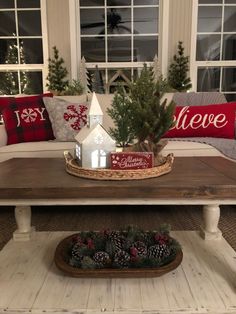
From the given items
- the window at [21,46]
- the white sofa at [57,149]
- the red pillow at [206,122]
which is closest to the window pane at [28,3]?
the window at [21,46]

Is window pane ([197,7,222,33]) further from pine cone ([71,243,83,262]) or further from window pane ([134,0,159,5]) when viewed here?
pine cone ([71,243,83,262])

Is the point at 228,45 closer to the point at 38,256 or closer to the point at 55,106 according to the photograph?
the point at 55,106

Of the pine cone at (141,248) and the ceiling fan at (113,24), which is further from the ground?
the ceiling fan at (113,24)

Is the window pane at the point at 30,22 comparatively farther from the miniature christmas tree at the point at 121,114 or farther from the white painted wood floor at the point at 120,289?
the white painted wood floor at the point at 120,289

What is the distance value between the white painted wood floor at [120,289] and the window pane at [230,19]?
4.02 metres

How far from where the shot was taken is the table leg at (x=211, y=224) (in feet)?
4.56

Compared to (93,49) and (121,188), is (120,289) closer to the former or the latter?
(121,188)

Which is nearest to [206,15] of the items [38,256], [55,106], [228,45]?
[228,45]

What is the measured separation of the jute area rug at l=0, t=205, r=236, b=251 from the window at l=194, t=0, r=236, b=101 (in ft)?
8.76

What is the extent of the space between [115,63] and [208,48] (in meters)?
1.37

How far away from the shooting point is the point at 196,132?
2.46 meters

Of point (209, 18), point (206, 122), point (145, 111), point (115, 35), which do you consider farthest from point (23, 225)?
point (209, 18)

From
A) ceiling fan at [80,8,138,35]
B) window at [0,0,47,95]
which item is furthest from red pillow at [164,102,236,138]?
window at [0,0,47,95]

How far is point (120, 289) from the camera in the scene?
3.30ft
